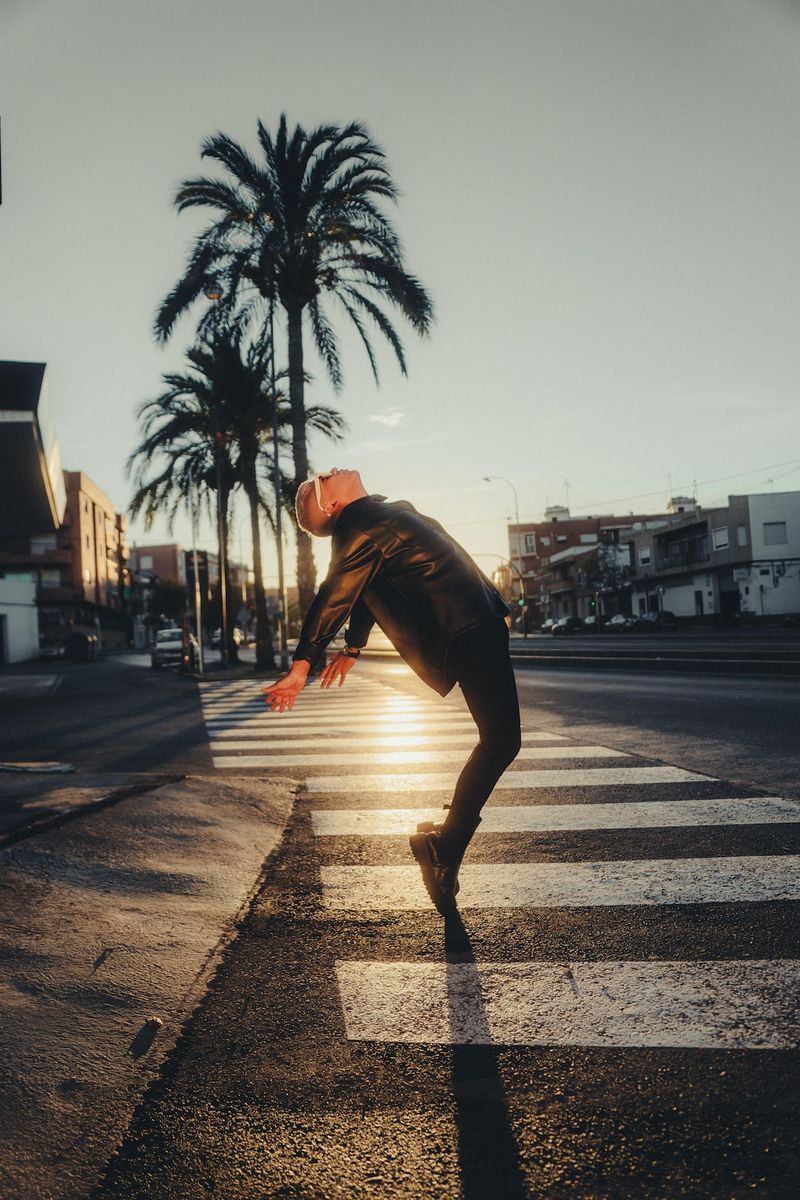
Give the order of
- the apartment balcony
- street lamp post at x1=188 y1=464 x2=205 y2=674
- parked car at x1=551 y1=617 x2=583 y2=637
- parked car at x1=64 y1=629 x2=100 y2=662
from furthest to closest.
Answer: parked car at x1=551 y1=617 x2=583 y2=637
the apartment balcony
parked car at x1=64 y1=629 x2=100 y2=662
street lamp post at x1=188 y1=464 x2=205 y2=674

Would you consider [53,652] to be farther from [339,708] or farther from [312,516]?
[312,516]

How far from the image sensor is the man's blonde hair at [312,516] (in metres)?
3.48

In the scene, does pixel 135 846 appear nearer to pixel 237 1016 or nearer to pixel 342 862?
pixel 342 862

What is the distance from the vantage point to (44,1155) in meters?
2.01

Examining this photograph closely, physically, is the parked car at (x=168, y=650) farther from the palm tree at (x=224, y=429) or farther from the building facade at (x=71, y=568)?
the building facade at (x=71, y=568)

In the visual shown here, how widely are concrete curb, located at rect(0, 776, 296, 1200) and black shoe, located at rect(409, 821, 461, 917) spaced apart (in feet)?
2.46

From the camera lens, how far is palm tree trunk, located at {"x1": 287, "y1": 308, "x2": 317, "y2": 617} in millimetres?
21266

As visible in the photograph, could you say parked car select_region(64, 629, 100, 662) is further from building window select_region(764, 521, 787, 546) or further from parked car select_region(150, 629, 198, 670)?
building window select_region(764, 521, 787, 546)

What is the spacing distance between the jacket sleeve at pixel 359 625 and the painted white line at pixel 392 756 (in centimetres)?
407

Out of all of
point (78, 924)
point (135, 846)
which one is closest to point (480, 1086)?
point (78, 924)

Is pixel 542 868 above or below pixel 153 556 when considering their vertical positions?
below

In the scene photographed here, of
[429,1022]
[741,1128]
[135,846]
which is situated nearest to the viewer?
[741,1128]

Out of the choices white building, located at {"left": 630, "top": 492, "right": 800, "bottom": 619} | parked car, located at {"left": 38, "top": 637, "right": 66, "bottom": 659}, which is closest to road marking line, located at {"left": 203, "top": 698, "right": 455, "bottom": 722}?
white building, located at {"left": 630, "top": 492, "right": 800, "bottom": 619}

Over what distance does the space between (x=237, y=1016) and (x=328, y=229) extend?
20.5 m
